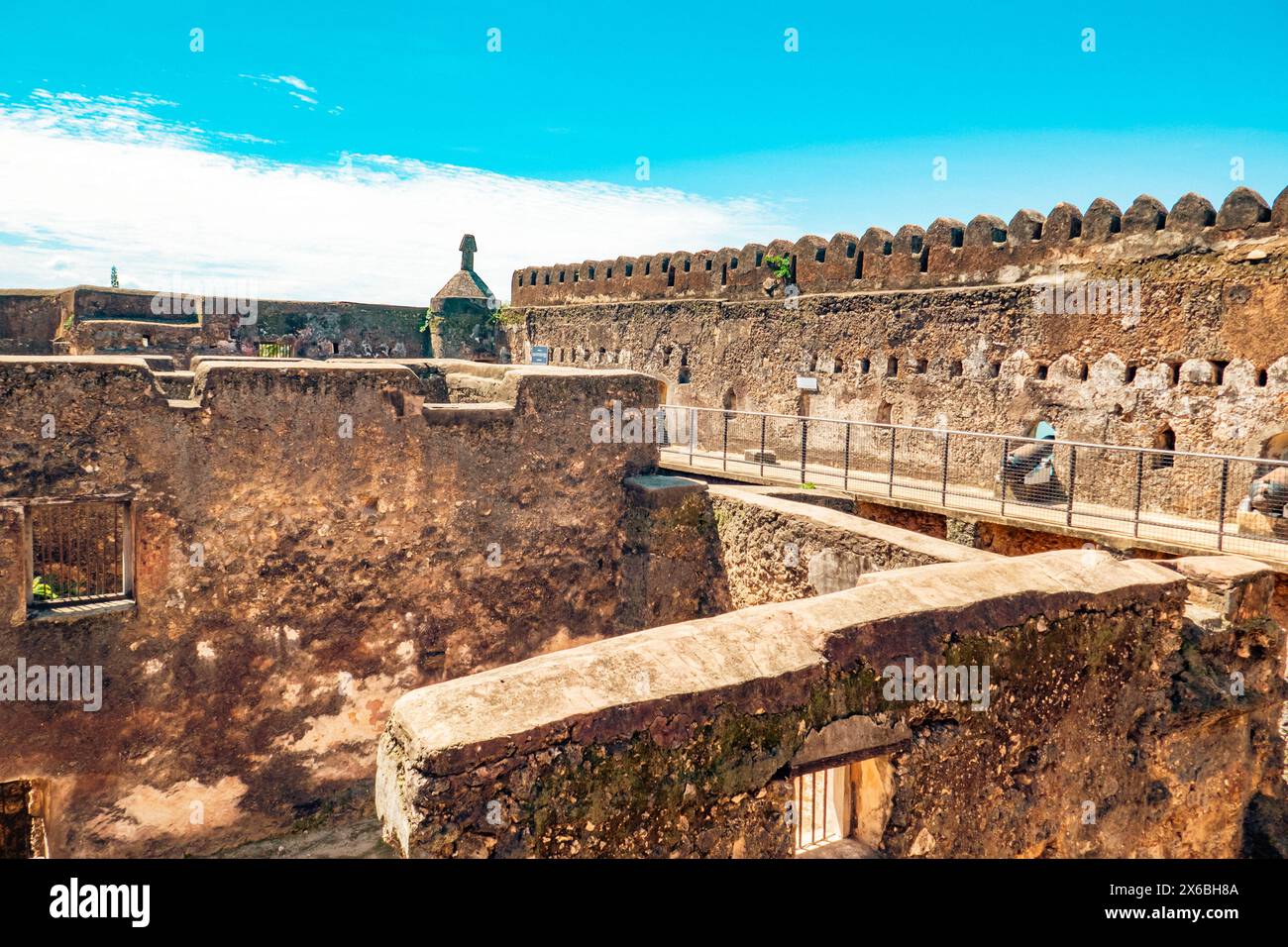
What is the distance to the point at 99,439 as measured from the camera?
5906mm

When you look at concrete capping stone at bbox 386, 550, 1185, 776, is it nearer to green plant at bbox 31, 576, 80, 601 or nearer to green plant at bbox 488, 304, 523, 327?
green plant at bbox 31, 576, 80, 601

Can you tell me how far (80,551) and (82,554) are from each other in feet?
0.17

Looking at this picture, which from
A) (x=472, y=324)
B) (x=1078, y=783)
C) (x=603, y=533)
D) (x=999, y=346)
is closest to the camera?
(x=1078, y=783)

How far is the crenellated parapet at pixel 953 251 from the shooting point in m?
11.7

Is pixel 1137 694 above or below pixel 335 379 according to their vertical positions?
below

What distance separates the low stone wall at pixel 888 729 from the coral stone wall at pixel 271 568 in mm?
3433

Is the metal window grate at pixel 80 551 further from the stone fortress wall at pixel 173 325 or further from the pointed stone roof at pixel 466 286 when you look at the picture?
the pointed stone roof at pixel 466 286

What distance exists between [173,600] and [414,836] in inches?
156

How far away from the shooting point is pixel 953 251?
48.1ft

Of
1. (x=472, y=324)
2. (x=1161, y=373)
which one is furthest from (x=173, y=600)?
(x=472, y=324)

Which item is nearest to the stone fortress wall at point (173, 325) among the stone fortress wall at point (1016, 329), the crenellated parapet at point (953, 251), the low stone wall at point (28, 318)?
the low stone wall at point (28, 318)

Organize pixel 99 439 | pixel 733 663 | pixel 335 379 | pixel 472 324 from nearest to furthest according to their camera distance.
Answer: pixel 733 663 → pixel 99 439 → pixel 335 379 → pixel 472 324

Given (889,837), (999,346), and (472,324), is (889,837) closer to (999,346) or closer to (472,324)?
(999,346)

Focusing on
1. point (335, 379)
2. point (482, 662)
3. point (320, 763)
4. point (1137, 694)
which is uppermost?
point (335, 379)
